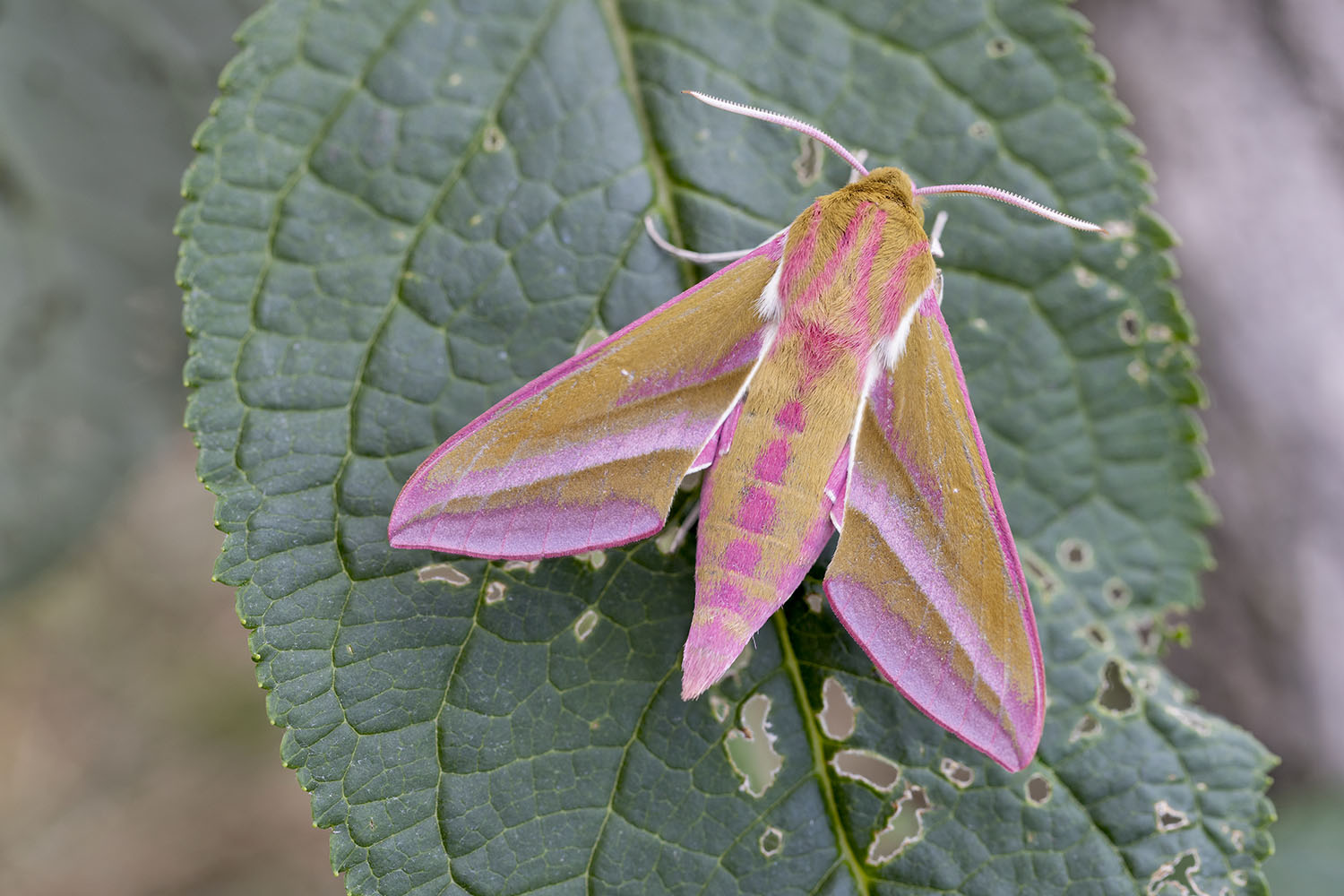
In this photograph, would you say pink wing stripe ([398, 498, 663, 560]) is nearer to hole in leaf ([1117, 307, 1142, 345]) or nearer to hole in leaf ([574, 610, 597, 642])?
hole in leaf ([574, 610, 597, 642])

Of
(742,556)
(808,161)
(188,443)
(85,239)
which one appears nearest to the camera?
(742,556)

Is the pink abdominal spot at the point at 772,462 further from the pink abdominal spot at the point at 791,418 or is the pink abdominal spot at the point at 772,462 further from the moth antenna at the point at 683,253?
the moth antenna at the point at 683,253

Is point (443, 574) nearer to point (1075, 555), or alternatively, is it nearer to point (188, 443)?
point (1075, 555)

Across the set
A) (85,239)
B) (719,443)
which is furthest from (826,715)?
(85,239)

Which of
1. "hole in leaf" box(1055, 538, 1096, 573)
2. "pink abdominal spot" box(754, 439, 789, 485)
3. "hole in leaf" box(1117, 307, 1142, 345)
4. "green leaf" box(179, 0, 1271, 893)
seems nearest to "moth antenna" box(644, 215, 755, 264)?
"green leaf" box(179, 0, 1271, 893)

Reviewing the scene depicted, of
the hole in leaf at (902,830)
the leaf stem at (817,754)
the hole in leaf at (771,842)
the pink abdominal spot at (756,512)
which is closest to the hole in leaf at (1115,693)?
the hole in leaf at (902,830)

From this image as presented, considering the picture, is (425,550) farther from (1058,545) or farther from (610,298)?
(1058,545)

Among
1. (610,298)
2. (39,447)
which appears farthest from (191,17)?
(610,298)
